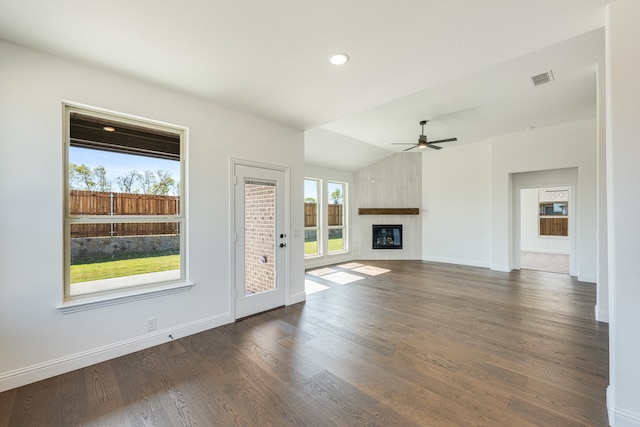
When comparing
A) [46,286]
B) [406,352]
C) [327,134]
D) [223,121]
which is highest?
[327,134]

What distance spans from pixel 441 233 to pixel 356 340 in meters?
5.51

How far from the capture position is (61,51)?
7.17 feet

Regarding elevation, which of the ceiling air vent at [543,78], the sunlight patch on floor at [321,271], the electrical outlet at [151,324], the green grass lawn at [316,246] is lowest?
the sunlight patch on floor at [321,271]

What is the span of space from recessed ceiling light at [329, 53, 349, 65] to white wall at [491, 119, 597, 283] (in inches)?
217

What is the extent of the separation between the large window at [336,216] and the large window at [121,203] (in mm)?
4807

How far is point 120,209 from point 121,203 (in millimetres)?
61

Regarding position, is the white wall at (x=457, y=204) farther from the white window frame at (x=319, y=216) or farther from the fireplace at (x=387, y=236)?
the white window frame at (x=319, y=216)

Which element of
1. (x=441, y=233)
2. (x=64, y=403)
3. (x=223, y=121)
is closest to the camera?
(x=64, y=403)

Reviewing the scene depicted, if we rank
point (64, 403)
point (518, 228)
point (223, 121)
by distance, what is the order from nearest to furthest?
point (64, 403), point (223, 121), point (518, 228)

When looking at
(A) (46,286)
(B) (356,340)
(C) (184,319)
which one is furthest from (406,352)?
(A) (46,286)

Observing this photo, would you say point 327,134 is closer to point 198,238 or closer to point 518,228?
point 198,238

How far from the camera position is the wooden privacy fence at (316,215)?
6984 millimetres

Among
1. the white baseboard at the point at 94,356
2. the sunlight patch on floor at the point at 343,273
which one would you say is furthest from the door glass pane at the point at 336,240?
the white baseboard at the point at 94,356

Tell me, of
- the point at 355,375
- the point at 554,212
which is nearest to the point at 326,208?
the point at 355,375
